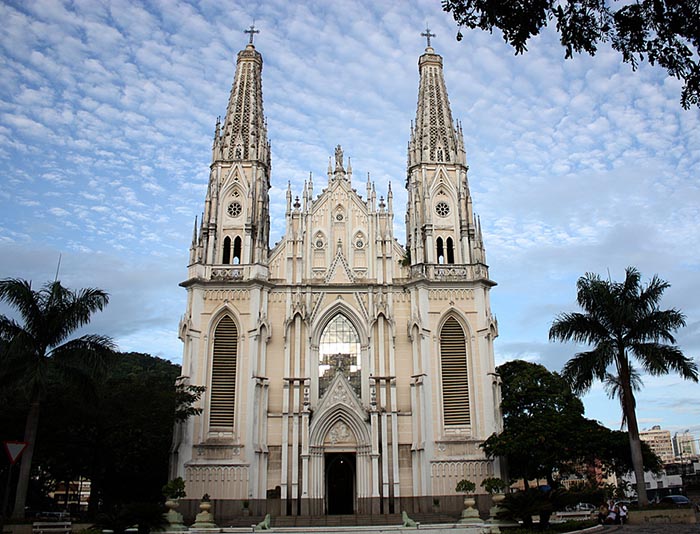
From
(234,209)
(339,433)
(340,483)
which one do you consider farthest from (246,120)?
(340,483)

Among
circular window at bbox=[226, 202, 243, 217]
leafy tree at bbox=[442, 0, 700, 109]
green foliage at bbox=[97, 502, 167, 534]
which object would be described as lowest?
green foliage at bbox=[97, 502, 167, 534]

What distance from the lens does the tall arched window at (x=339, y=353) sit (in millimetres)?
33219

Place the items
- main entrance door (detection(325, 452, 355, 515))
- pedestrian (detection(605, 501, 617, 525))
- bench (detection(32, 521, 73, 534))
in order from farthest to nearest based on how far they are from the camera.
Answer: main entrance door (detection(325, 452, 355, 515)), pedestrian (detection(605, 501, 617, 525)), bench (detection(32, 521, 73, 534))

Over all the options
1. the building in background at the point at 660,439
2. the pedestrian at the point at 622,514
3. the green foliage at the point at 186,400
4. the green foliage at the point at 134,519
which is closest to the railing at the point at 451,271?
the green foliage at the point at 186,400

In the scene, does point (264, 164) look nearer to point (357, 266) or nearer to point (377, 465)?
point (357, 266)

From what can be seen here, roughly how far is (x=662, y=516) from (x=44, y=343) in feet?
73.1

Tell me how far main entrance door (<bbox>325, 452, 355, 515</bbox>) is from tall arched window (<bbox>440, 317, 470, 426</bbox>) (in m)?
5.52

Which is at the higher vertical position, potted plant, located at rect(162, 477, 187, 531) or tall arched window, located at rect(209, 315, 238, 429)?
tall arched window, located at rect(209, 315, 238, 429)

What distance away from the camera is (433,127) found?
38969 millimetres

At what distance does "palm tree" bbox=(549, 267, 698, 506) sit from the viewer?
24.2 m

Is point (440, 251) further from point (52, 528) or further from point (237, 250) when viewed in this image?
point (52, 528)

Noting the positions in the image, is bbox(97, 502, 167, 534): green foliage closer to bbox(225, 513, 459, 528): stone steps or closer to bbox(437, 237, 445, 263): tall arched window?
bbox(225, 513, 459, 528): stone steps

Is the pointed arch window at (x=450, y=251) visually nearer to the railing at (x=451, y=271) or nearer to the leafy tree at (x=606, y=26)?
the railing at (x=451, y=271)

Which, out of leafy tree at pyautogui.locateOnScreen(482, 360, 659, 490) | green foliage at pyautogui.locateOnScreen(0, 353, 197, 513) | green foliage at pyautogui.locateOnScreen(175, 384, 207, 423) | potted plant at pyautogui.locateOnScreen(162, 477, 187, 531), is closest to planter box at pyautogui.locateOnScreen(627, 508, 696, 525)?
leafy tree at pyautogui.locateOnScreen(482, 360, 659, 490)
